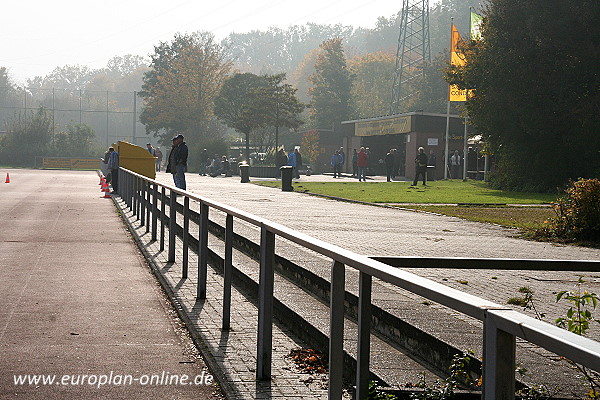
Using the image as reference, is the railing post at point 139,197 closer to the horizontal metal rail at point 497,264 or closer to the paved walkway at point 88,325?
the paved walkway at point 88,325

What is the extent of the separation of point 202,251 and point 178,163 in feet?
45.8

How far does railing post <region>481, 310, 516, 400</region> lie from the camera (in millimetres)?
2182

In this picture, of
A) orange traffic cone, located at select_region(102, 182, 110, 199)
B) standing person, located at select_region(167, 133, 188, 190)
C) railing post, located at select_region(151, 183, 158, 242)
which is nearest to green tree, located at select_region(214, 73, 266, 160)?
orange traffic cone, located at select_region(102, 182, 110, 199)

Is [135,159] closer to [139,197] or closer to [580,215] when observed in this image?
[139,197]

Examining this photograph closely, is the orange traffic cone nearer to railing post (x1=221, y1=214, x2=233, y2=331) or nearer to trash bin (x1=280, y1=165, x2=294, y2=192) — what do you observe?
trash bin (x1=280, y1=165, x2=294, y2=192)

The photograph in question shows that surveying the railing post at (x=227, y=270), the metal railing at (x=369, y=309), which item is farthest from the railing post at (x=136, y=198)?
the railing post at (x=227, y=270)

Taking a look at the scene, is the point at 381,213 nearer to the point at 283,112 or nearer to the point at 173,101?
the point at 283,112

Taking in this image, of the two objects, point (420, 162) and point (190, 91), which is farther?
point (190, 91)

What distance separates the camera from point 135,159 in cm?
3089

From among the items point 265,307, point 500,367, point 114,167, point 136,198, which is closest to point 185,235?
point 265,307

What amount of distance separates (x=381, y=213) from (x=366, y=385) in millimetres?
16913

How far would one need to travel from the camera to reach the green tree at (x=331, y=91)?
319 ft

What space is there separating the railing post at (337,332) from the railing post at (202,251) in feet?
14.8

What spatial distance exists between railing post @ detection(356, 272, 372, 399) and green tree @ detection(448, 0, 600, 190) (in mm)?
30075
